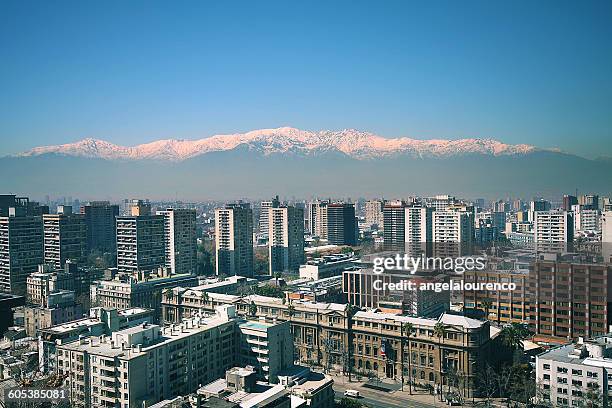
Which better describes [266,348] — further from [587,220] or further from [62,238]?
[587,220]

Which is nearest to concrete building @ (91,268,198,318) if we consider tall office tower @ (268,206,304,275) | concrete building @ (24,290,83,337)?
concrete building @ (24,290,83,337)

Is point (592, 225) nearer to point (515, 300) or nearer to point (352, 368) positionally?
point (515, 300)

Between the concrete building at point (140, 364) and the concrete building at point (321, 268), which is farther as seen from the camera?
the concrete building at point (321, 268)

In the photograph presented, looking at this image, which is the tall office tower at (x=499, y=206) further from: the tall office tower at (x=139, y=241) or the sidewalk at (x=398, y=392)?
the sidewalk at (x=398, y=392)

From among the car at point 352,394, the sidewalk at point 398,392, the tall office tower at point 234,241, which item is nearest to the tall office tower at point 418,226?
the tall office tower at point 234,241

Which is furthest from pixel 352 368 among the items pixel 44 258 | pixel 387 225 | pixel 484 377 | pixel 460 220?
pixel 387 225

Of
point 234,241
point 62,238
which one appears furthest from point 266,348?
point 62,238
